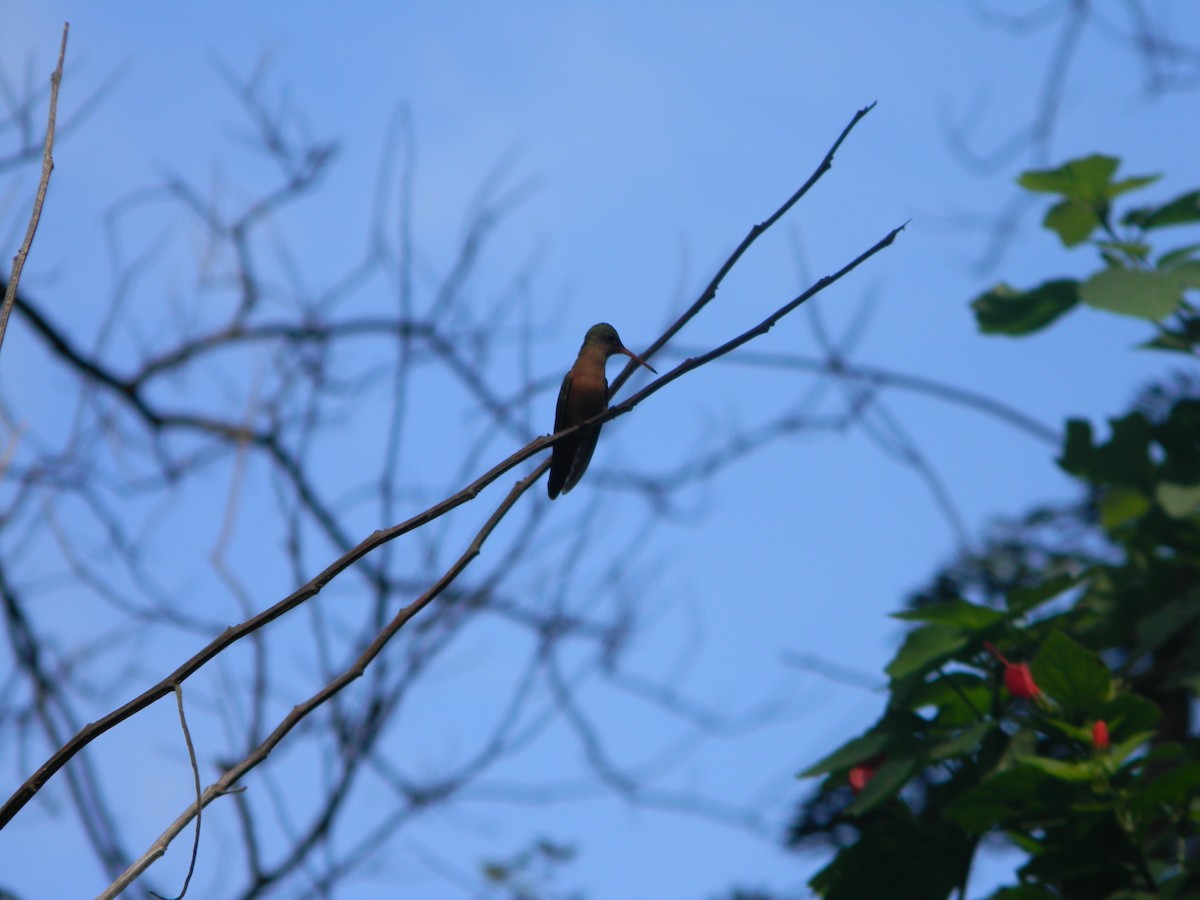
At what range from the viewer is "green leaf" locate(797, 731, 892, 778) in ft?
7.45

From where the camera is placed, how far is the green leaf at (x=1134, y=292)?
102 inches

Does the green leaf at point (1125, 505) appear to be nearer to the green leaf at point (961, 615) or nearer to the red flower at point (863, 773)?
the green leaf at point (961, 615)

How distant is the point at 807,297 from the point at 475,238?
377 centimetres

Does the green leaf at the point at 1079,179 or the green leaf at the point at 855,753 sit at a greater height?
the green leaf at the point at 1079,179

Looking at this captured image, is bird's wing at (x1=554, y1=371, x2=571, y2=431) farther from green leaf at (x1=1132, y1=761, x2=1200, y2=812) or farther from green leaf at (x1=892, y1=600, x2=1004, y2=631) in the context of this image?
green leaf at (x1=1132, y1=761, x2=1200, y2=812)

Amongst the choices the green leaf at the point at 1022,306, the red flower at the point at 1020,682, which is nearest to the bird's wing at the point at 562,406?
the green leaf at the point at 1022,306

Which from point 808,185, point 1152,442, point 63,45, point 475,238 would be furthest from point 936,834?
point 475,238

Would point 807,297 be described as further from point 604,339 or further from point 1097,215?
point 1097,215

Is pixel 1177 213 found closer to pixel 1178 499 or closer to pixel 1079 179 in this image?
pixel 1079 179

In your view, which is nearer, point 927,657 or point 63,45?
point 63,45

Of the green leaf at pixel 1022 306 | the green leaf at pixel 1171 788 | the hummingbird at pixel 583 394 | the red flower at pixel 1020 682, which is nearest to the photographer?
the green leaf at pixel 1171 788

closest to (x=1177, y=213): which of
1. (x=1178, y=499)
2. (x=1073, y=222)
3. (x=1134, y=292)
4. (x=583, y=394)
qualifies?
(x=1073, y=222)

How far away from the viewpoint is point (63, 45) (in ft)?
5.73

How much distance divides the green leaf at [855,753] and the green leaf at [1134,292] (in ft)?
3.51
